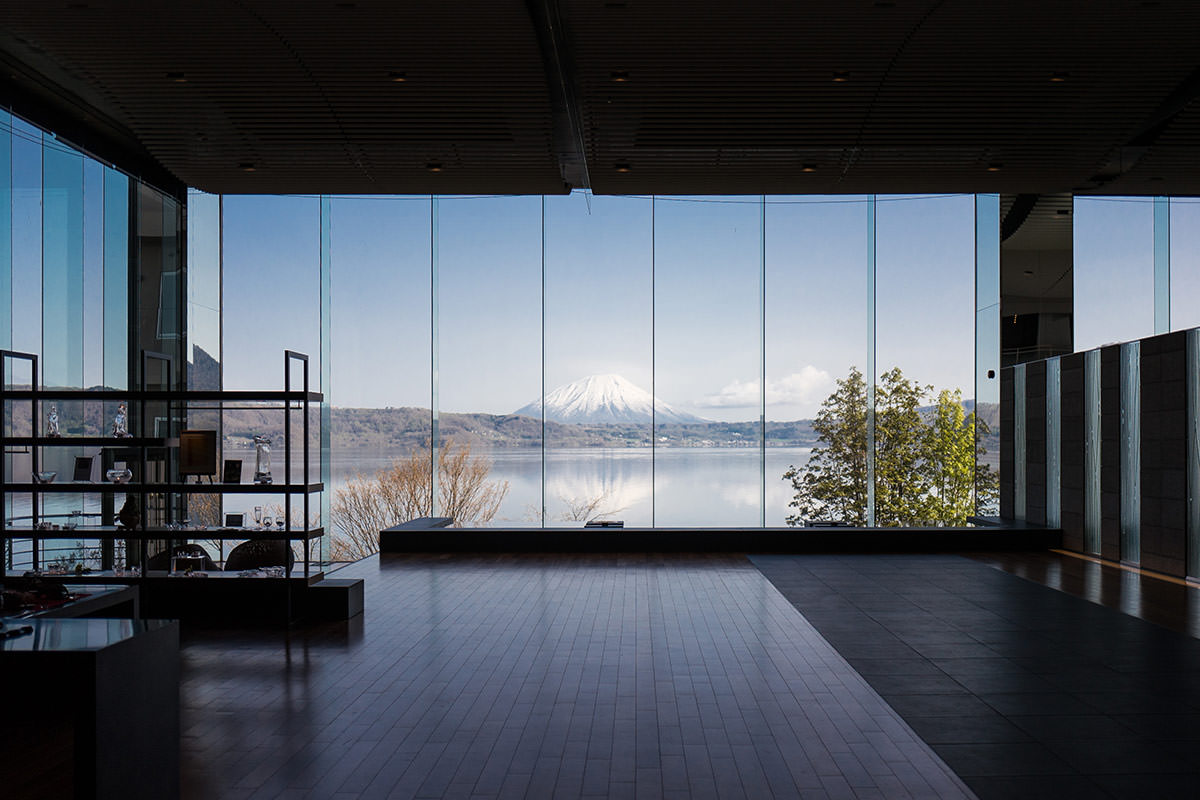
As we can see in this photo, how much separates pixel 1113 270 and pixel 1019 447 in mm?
2808

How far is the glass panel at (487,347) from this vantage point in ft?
50.2

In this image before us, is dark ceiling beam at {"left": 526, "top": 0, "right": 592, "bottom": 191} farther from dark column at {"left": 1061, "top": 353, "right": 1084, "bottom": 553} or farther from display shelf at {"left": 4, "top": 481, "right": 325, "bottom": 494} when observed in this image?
dark column at {"left": 1061, "top": 353, "right": 1084, "bottom": 553}

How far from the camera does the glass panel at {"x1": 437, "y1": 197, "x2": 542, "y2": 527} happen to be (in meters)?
15.3

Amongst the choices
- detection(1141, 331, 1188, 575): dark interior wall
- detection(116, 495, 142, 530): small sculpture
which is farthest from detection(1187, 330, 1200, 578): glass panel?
detection(116, 495, 142, 530): small sculpture

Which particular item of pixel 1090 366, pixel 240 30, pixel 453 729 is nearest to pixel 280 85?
pixel 240 30

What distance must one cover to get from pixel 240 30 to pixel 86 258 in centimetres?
416

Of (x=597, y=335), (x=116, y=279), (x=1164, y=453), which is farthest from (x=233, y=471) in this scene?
(x=597, y=335)

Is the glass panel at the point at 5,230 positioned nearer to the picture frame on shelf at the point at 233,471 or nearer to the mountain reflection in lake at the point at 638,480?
the picture frame on shelf at the point at 233,471

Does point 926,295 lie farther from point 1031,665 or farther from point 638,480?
point 1031,665

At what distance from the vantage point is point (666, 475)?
53.7ft

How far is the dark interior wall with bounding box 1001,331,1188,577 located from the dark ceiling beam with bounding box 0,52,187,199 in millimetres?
10989

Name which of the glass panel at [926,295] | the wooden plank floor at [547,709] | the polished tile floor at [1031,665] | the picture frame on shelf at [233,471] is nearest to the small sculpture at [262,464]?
the picture frame on shelf at [233,471]

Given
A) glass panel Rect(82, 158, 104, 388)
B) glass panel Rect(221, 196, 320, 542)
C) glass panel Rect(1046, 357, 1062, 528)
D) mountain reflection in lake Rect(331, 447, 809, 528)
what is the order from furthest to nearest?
mountain reflection in lake Rect(331, 447, 809, 528), glass panel Rect(221, 196, 320, 542), glass panel Rect(1046, 357, 1062, 528), glass panel Rect(82, 158, 104, 388)

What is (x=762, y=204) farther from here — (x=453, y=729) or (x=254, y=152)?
(x=453, y=729)
